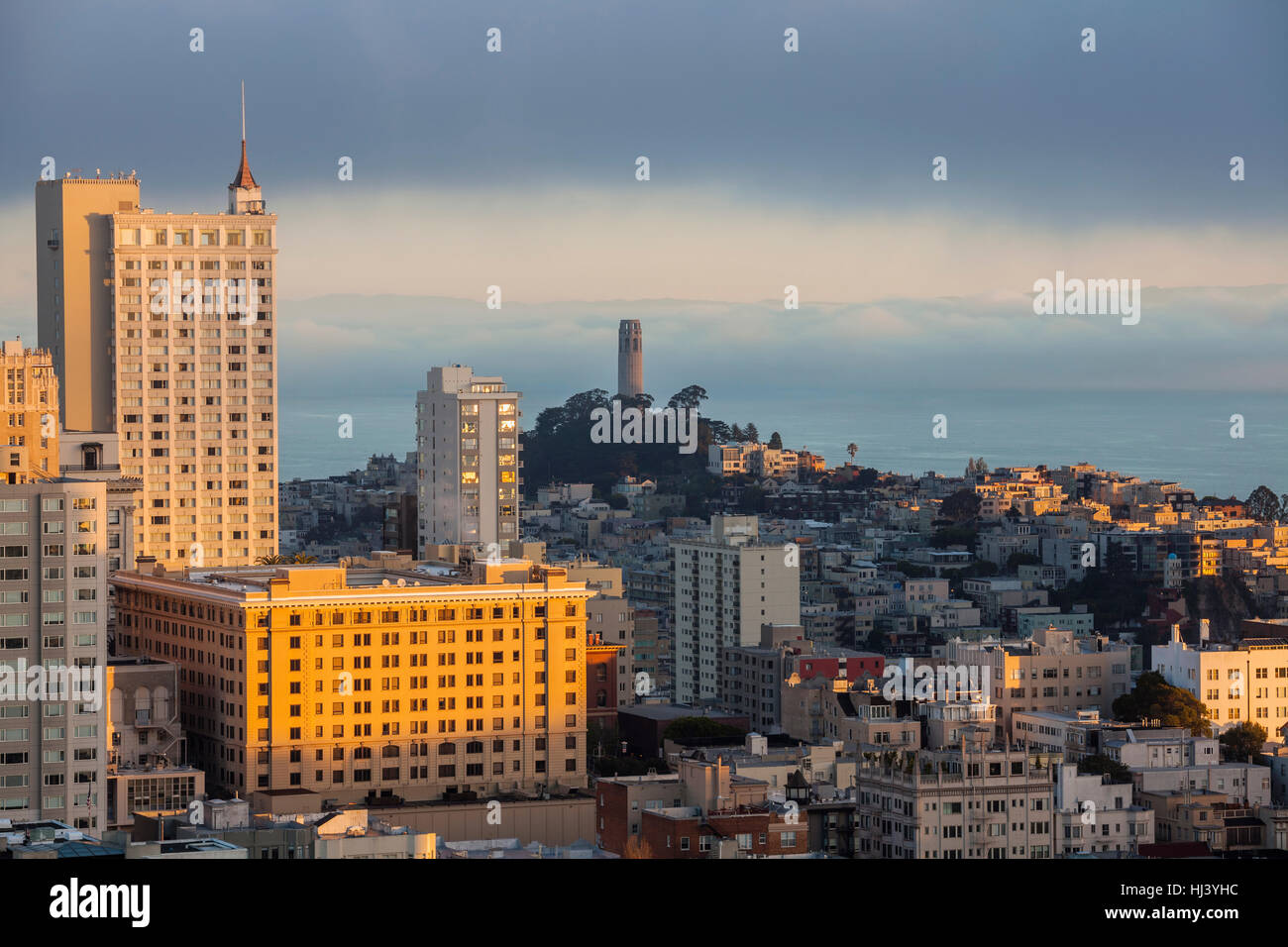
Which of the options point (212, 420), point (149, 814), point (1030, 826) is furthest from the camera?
point (212, 420)

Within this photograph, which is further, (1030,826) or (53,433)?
(53,433)

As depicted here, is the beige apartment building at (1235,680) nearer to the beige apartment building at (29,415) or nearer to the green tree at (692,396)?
the beige apartment building at (29,415)

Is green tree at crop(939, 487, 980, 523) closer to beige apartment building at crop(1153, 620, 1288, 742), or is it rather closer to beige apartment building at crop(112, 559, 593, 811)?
beige apartment building at crop(1153, 620, 1288, 742)

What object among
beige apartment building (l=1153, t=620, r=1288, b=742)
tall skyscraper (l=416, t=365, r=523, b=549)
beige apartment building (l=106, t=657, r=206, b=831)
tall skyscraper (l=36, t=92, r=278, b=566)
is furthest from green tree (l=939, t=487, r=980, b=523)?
beige apartment building (l=106, t=657, r=206, b=831)

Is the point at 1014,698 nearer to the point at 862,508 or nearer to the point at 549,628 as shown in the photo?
the point at 549,628

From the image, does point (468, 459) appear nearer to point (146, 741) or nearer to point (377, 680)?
point (377, 680)
